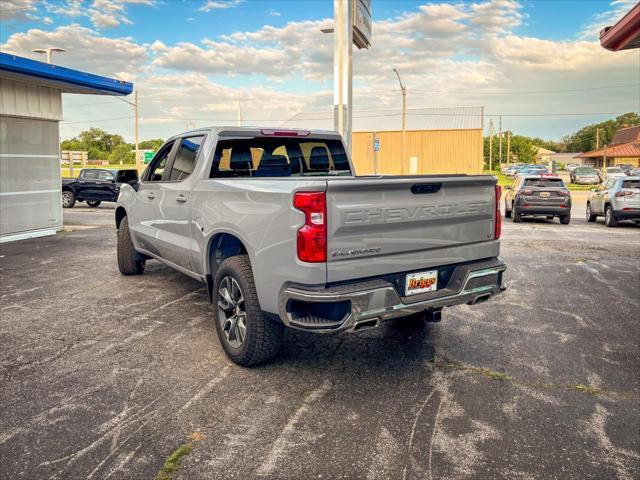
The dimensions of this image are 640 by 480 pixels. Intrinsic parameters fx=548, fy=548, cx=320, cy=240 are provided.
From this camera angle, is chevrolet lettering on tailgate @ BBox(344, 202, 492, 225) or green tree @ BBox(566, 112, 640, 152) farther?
green tree @ BBox(566, 112, 640, 152)

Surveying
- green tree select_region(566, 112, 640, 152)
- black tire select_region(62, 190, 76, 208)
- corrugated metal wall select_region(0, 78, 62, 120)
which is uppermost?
green tree select_region(566, 112, 640, 152)

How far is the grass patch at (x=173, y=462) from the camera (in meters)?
2.88

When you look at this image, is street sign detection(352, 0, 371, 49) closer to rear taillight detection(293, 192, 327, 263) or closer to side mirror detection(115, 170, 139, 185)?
side mirror detection(115, 170, 139, 185)

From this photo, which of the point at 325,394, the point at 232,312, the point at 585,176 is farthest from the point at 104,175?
the point at 585,176

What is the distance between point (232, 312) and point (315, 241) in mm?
1365

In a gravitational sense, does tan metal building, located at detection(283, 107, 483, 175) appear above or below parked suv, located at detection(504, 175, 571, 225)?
above

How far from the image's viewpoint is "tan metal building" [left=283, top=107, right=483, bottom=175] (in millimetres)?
52125

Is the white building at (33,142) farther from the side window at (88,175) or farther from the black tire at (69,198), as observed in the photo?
the black tire at (69,198)

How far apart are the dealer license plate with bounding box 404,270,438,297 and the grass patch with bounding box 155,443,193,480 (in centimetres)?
182

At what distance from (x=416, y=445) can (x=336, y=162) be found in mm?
3653

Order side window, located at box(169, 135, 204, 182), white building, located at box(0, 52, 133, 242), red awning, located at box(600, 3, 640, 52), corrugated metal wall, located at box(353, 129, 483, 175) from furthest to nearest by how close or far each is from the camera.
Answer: corrugated metal wall, located at box(353, 129, 483, 175)
white building, located at box(0, 52, 133, 242)
red awning, located at box(600, 3, 640, 52)
side window, located at box(169, 135, 204, 182)

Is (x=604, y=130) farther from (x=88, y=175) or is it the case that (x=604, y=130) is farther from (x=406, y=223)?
(x=406, y=223)

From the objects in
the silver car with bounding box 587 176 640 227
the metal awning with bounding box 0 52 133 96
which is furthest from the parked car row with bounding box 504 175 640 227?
the metal awning with bounding box 0 52 133 96

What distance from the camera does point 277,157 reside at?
559 centimetres
